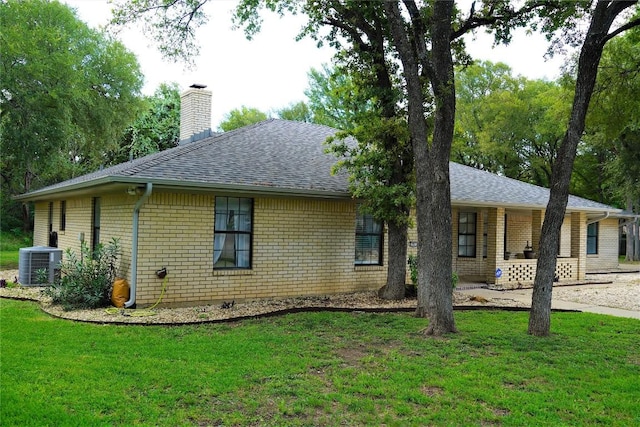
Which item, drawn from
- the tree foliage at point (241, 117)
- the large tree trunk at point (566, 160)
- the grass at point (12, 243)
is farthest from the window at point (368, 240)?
the tree foliage at point (241, 117)

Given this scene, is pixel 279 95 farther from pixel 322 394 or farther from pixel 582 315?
pixel 322 394

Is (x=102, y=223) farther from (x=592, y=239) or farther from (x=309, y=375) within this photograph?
(x=592, y=239)

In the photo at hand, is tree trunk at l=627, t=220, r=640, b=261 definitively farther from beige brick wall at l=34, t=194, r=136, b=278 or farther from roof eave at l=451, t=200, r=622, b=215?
beige brick wall at l=34, t=194, r=136, b=278

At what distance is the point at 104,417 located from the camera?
4.41 meters

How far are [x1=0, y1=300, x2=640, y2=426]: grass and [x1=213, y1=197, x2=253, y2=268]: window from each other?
2.66 m

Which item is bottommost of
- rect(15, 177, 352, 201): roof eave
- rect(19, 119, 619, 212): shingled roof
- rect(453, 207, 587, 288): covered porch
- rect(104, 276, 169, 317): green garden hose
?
rect(104, 276, 169, 317): green garden hose

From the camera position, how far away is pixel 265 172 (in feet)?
38.4

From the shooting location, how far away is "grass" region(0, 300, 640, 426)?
15.3 feet

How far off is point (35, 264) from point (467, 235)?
42.6ft

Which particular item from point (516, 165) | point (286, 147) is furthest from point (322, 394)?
point (516, 165)

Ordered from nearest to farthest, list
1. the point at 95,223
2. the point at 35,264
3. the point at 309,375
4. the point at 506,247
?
1. the point at 309,375
2. the point at 35,264
3. the point at 95,223
4. the point at 506,247

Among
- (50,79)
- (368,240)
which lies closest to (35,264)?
(368,240)

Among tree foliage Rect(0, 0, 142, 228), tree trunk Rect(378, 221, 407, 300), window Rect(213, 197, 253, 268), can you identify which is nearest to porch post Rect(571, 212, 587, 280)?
tree trunk Rect(378, 221, 407, 300)

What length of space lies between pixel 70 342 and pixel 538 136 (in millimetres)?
36642
